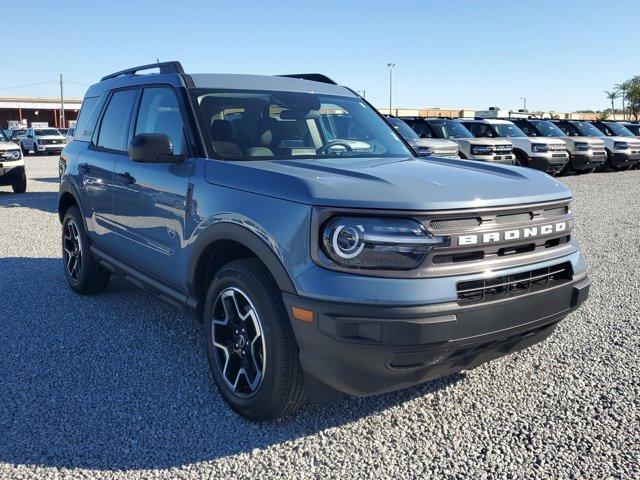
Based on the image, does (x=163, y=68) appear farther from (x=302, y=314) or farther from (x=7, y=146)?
(x=7, y=146)

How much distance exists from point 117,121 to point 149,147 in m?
1.61

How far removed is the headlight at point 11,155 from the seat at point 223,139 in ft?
39.2

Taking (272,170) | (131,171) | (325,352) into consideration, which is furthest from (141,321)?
(325,352)

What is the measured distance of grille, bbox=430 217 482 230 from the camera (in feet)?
8.68

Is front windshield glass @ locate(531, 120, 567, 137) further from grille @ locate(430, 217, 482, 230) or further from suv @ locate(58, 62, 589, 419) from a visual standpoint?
grille @ locate(430, 217, 482, 230)

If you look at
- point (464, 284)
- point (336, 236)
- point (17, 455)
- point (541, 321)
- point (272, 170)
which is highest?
point (272, 170)

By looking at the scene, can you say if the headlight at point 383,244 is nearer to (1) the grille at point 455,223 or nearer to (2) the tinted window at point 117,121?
(1) the grille at point 455,223

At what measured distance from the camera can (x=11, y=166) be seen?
13.7 metres

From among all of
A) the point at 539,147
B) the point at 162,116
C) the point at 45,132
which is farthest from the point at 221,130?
the point at 45,132

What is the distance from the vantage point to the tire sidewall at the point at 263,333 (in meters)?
2.86

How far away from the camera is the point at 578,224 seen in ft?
31.1

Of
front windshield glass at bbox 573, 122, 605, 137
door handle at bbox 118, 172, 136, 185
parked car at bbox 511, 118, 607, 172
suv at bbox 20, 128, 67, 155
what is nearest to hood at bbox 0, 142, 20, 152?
door handle at bbox 118, 172, 136, 185

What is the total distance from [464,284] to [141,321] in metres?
3.03

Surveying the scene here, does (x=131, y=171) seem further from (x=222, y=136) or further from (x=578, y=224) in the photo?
(x=578, y=224)
